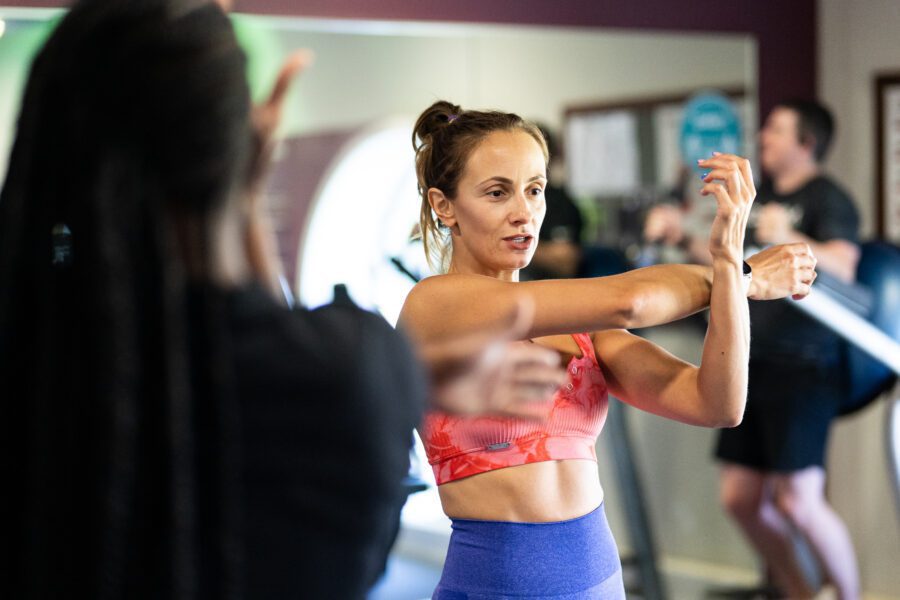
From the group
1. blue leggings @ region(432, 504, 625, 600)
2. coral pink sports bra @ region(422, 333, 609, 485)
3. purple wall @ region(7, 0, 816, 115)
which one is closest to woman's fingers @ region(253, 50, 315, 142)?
coral pink sports bra @ region(422, 333, 609, 485)

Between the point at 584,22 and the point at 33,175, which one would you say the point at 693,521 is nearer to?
the point at 584,22

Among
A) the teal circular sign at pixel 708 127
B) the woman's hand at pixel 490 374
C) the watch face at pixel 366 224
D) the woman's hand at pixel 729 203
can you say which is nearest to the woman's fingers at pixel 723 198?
the woman's hand at pixel 729 203

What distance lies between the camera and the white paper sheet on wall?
397cm

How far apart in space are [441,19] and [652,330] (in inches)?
54.7

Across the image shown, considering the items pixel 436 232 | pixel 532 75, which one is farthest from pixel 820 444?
pixel 436 232

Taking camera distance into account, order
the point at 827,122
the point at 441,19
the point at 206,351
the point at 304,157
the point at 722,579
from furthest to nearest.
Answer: the point at 722,579 < the point at 827,122 < the point at 441,19 < the point at 304,157 < the point at 206,351

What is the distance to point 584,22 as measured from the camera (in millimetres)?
3949

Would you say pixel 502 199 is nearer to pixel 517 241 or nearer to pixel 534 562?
pixel 517 241

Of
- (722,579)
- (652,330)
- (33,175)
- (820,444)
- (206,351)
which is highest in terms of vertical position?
(33,175)

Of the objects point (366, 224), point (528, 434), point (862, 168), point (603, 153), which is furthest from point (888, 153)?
point (528, 434)

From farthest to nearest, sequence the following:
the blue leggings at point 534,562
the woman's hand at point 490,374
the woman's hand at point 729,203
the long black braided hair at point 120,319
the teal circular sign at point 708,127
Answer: the teal circular sign at point 708,127 < the blue leggings at point 534,562 < the woman's hand at point 729,203 < the woman's hand at point 490,374 < the long black braided hair at point 120,319

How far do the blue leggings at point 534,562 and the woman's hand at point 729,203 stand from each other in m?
0.49

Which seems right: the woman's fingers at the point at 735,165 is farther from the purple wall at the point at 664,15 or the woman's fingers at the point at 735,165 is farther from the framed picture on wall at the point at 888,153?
the framed picture on wall at the point at 888,153

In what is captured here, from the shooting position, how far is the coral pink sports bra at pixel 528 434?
1.73 metres
